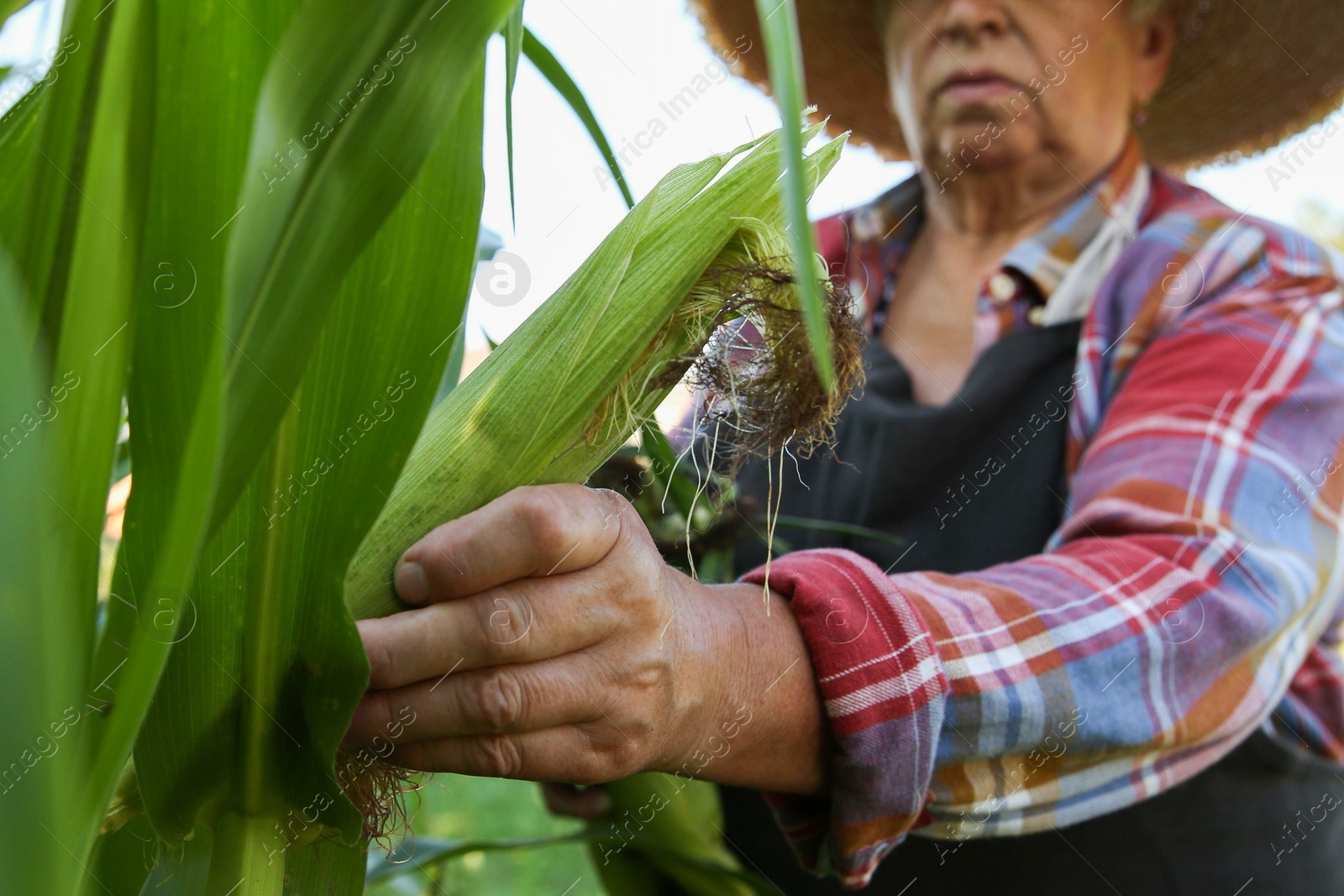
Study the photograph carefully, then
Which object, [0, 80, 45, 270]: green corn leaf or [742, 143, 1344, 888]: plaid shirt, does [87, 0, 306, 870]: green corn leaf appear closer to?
[0, 80, 45, 270]: green corn leaf

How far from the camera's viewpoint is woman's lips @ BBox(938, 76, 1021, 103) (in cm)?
72

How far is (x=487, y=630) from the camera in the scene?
305 mm

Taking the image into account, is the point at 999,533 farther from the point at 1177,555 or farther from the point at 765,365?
the point at 765,365

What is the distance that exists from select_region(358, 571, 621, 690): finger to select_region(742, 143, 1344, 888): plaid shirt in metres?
0.11

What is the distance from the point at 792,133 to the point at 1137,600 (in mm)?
403

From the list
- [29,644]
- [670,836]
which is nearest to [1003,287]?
[670,836]

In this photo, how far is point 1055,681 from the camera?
0.44 m

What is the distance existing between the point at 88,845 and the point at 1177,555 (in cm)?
47

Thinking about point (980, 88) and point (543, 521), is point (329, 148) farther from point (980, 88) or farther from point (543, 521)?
point (980, 88)

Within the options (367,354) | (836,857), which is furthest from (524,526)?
(836,857)

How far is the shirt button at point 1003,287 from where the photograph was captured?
29.6 inches

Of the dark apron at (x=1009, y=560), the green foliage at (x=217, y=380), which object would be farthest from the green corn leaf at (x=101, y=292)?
the dark apron at (x=1009, y=560)

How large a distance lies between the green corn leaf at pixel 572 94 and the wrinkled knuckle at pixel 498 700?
17 cm

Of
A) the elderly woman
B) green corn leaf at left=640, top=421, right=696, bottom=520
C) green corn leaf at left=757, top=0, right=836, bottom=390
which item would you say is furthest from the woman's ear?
green corn leaf at left=757, top=0, right=836, bottom=390
